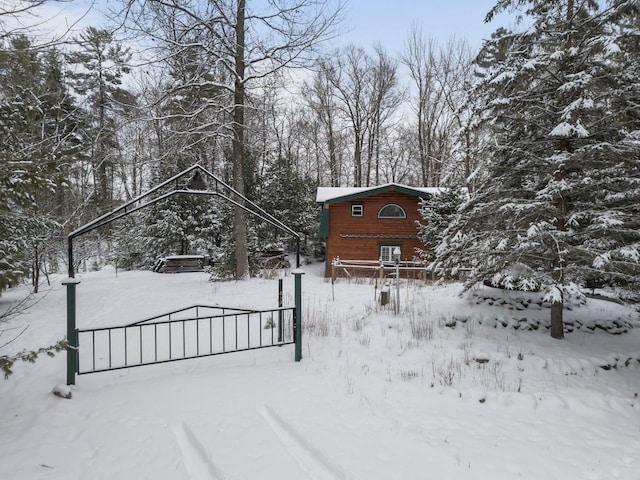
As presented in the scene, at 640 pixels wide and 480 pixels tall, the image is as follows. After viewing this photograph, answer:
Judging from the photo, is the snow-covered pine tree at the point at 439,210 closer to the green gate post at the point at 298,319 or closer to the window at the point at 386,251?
the window at the point at 386,251

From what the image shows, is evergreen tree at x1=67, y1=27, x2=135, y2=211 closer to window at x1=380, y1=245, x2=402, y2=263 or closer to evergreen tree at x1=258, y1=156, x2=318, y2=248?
evergreen tree at x1=258, y1=156, x2=318, y2=248

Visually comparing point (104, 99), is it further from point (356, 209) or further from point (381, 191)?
point (381, 191)

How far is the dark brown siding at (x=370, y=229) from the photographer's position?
63.8 feet

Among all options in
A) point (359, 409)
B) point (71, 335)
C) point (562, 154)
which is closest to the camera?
point (359, 409)

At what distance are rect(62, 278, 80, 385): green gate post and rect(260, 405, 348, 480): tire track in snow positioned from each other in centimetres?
285

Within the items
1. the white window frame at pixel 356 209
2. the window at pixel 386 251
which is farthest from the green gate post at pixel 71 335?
the window at pixel 386 251

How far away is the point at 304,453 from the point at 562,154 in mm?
6789

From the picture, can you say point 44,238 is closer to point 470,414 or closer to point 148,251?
point 148,251

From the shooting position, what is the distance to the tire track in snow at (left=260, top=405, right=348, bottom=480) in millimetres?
3252

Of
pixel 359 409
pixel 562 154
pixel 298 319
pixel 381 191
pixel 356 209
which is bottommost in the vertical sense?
pixel 359 409

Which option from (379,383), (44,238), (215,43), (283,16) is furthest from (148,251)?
(379,383)

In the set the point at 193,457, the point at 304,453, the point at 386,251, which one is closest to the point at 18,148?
the point at 193,457

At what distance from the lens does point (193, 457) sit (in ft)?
11.5

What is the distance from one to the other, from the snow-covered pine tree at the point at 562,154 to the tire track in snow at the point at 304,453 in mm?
4733
